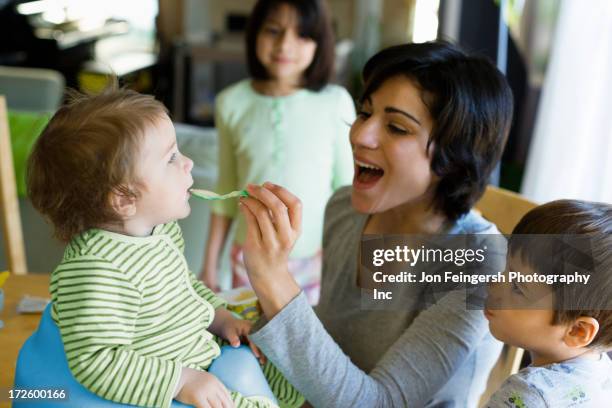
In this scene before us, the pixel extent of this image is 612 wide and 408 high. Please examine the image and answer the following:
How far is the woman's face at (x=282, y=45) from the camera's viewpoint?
2043 mm

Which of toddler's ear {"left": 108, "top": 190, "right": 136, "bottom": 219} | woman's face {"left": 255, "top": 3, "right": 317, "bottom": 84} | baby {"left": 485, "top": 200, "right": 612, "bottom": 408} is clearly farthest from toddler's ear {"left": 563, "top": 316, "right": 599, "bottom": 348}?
woman's face {"left": 255, "top": 3, "right": 317, "bottom": 84}

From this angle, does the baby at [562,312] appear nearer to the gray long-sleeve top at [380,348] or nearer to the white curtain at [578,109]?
the gray long-sleeve top at [380,348]

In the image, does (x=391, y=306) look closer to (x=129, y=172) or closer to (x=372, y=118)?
(x=372, y=118)

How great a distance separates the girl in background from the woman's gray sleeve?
918 mm

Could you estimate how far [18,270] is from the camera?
1.71 meters

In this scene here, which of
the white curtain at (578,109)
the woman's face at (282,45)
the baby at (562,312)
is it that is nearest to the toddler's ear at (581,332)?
the baby at (562,312)

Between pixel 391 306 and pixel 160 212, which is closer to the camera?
pixel 160 212

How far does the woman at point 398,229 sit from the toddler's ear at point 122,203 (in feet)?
0.51

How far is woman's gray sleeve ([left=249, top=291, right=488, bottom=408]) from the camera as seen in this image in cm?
100

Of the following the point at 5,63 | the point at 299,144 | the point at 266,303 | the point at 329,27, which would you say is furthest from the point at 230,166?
the point at 5,63

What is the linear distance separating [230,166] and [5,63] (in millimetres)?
3839

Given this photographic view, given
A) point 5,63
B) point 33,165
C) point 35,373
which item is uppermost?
point 33,165

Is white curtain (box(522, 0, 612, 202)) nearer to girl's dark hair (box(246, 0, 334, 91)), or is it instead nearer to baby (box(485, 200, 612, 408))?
girl's dark hair (box(246, 0, 334, 91))

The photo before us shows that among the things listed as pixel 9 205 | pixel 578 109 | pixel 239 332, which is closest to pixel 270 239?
pixel 239 332
